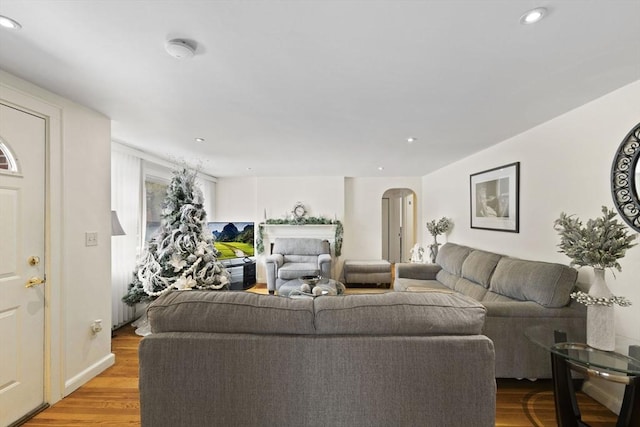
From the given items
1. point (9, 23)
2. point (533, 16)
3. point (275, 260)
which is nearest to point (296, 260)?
point (275, 260)

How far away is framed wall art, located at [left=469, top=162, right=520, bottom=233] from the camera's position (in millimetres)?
3158

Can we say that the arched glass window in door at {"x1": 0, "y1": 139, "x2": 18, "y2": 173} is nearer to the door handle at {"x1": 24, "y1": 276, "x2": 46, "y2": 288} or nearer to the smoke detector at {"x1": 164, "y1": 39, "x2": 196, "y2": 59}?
the door handle at {"x1": 24, "y1": 276, "x2": 46, "y2": 288}

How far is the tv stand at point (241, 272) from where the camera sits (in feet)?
17.4

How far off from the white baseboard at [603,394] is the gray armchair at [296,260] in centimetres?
361

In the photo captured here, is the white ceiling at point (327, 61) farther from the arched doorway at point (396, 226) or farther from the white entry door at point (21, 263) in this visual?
the arched doorway at point (396, 226)

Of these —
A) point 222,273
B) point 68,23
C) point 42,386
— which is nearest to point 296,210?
point 222,273

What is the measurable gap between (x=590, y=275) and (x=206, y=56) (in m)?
3.28

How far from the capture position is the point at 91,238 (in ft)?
8.23

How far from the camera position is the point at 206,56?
5.39ft

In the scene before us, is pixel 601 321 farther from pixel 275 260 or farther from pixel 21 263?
pixel 275 260

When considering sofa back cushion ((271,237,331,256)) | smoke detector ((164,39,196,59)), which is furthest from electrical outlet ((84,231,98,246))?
sofa back cushion ((271,237,331,256))

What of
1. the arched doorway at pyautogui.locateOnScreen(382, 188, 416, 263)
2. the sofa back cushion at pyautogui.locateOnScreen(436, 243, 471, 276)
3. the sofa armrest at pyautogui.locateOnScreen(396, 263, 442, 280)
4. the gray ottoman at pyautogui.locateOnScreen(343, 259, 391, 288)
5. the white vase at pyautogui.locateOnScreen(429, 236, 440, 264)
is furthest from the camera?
the arched doorway at pyautogui.locateOnScreen(382, 188, 416, 263)

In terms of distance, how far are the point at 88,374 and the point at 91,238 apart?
119 centimetres

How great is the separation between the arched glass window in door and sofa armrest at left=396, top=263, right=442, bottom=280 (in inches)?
170
